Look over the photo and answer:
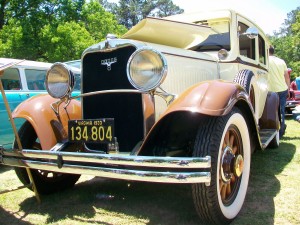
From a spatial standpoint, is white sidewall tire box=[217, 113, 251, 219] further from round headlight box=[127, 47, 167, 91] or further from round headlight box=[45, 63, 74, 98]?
round headlight box=[45, 63, 74, 98]

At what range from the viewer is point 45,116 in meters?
3.20

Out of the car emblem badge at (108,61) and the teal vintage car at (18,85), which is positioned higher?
the car emblem badge at (108,61)

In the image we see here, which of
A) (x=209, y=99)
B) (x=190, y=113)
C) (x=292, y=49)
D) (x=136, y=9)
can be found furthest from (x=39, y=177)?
(x=136, y=9)

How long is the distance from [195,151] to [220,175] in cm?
36

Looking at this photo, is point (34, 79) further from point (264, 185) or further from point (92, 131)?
point (264, 185)

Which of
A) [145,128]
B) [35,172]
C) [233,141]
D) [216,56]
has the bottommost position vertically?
[35,172]

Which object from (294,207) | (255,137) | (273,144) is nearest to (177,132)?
(255,137)

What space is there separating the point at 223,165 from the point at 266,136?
1708mm

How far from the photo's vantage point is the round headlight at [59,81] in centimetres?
308

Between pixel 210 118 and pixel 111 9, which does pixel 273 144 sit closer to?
pixel 210 118

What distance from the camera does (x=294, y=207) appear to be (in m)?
2.85

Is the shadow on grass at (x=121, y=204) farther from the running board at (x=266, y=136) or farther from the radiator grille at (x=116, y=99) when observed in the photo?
the running board at (x=266, y=136)

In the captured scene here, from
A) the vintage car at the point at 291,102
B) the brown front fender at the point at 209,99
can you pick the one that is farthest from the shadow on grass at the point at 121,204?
the vintage car at the point at 291,102

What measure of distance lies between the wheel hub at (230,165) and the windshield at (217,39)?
1.76 metres
